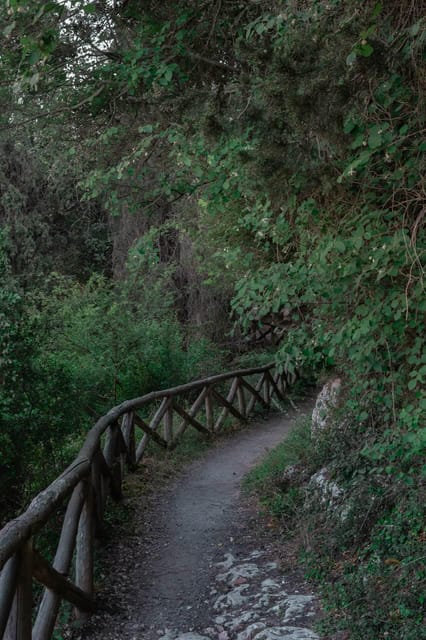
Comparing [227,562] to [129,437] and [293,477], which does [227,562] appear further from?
[129,437]

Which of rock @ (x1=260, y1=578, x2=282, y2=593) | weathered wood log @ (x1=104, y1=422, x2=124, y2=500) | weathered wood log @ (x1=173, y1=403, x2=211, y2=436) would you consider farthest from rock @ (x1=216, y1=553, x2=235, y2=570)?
weathered wood log @ (x1=173, y1=403, x2=211, y2=436)

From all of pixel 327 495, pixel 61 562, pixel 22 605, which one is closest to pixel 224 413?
pixel 327 495

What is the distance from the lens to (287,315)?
31.6 ft

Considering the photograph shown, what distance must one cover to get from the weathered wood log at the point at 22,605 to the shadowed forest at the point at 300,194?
2.04 m

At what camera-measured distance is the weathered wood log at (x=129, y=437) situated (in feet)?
27.6

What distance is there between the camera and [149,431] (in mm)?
9383

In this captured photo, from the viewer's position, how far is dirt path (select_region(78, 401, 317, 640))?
4.66 meters

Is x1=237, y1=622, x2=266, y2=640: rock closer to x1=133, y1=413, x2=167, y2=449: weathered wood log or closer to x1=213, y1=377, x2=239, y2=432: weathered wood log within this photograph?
x1=133, y1=413, x2=167, y2=449: weathered wood log

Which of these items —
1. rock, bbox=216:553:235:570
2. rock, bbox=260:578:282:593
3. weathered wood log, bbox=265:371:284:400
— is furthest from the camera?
weathered wood log, bbox=265:371:284:400

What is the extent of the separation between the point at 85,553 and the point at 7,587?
1.62 meters

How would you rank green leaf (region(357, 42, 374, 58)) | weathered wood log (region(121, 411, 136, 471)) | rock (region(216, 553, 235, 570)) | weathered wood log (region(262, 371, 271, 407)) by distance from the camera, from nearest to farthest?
green leaf (region(357, 42, 374, 58)) < rock (region(216, 553, 235, 570)) < weathered wood log (region(121, 411, 136, 471)) < weathered wood log (region(262, 371, 271, 407))

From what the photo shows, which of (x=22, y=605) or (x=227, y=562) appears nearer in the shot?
(x=22, y=605)

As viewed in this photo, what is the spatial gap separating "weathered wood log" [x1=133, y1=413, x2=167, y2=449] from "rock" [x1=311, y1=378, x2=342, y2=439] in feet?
8.17

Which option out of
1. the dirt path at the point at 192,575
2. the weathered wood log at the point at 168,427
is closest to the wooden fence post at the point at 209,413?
the weathered wood log at the point at 168,427
